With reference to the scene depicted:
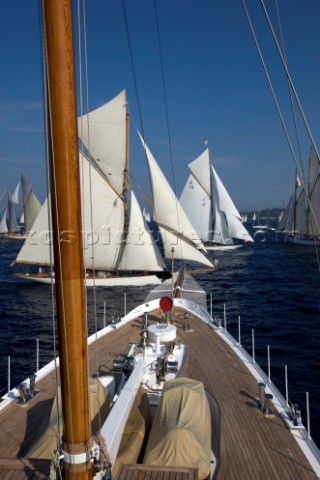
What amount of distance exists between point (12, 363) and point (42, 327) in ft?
21.0

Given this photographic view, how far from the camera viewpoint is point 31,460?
5.02 metres

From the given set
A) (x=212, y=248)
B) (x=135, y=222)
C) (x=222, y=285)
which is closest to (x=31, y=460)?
(x=135, y=222)

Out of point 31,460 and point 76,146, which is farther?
point 31,460

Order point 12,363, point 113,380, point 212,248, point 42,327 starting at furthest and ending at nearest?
point 212,248, point 42,327, point 12,363, point 113,380

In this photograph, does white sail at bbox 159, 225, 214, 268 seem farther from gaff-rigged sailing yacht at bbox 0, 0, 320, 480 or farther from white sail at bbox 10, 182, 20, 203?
white sail at bbox 10, 182, 20, 203

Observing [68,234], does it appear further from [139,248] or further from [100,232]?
[100,232]

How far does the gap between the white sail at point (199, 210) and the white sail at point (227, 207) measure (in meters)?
2.43

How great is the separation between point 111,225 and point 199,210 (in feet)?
124

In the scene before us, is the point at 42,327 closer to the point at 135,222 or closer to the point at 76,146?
the point at 135,222

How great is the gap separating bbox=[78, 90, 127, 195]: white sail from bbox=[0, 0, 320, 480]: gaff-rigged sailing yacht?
30.1 meters

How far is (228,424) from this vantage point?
8109 mm

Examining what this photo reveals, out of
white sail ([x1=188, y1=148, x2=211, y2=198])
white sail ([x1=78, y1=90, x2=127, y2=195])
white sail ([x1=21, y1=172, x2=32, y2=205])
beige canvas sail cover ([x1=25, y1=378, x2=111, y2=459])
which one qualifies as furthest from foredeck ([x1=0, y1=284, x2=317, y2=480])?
white sail ([x1=21, y1=172, x2=32, y2=205])

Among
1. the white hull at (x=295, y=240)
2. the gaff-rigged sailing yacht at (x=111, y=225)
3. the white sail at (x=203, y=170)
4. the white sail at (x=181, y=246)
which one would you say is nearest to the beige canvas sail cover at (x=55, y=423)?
the white sail at (x=181, y=246)

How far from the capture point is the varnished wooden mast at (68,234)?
3.84 m
